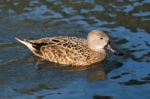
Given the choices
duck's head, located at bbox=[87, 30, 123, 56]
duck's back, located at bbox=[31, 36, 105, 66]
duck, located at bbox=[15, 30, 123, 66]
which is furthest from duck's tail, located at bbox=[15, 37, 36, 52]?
duck's head, located at bbox=[87, 30, 123, 56]

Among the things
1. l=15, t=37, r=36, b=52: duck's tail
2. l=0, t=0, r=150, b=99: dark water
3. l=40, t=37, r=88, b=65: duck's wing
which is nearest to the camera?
l=0, t=0, r=150, b=99: dark water

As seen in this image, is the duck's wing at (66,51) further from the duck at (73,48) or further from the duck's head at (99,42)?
the duck's head at (99,42)

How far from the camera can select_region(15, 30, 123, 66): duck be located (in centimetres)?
1414

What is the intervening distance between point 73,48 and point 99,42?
0.75 m

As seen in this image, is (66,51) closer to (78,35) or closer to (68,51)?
(68,51)

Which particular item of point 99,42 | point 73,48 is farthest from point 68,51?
point 99,42

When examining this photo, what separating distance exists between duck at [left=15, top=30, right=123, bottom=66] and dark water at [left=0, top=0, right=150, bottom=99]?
0.25 metres

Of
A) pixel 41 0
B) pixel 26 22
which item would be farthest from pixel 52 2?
pixel 26 22

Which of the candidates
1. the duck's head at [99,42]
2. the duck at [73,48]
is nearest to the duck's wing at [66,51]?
the duck at [73,48]

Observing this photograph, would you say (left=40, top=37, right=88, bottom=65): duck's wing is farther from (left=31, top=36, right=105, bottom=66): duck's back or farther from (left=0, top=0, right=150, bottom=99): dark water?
(left=0, top=0, right=150, bottom=99): dark water

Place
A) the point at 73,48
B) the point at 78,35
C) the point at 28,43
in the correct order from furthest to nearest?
the point at 78,35, the point at 28,43, the point at 73,48

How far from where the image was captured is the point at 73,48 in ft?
46.4

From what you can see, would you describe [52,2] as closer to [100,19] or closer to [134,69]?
[100,19]

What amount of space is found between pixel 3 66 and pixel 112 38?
339 cm
